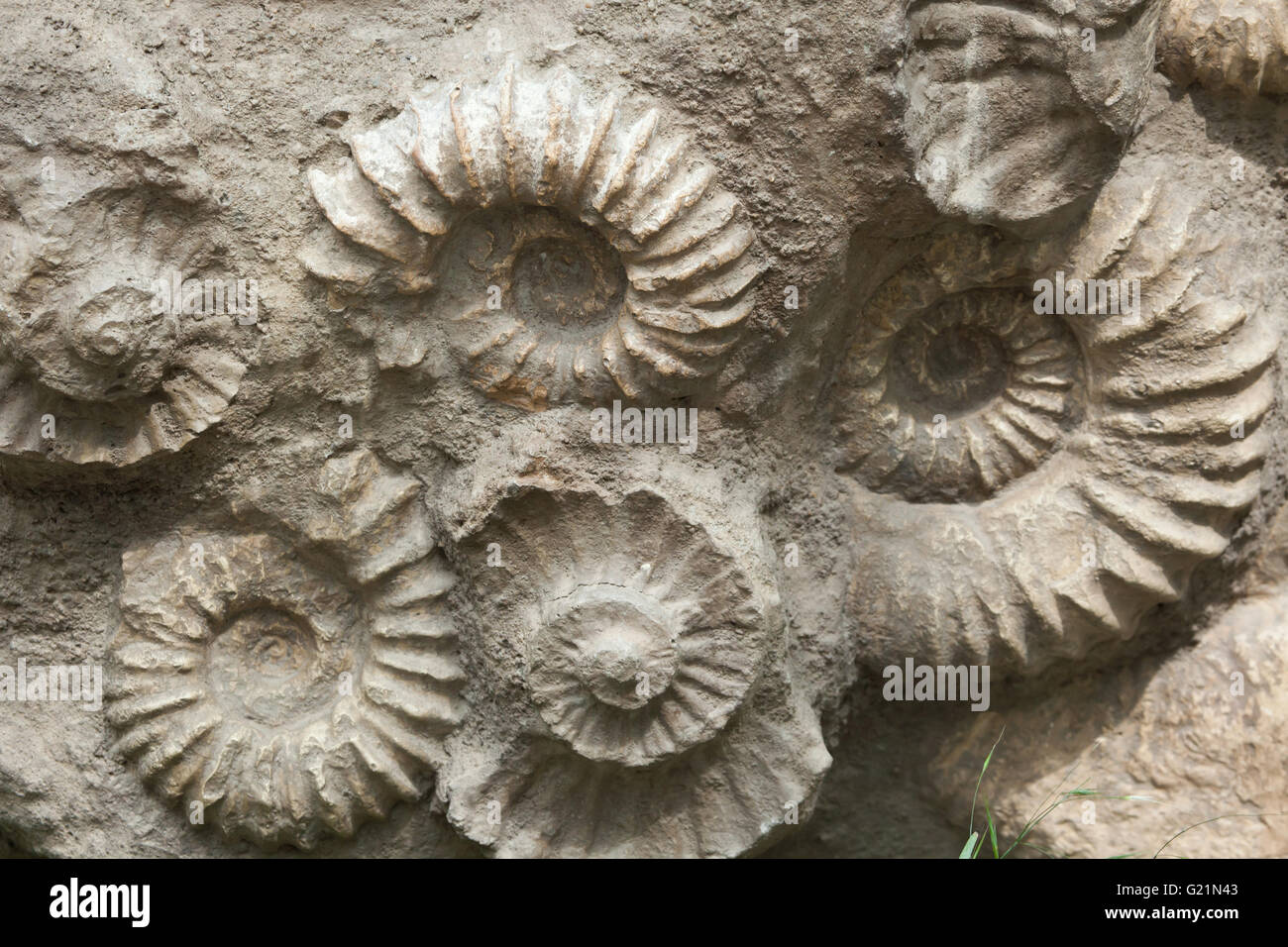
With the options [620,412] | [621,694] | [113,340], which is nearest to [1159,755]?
[621,694]

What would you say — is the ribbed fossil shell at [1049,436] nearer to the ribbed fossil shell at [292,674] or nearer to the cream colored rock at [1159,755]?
the cream colored rock at [1159,755]

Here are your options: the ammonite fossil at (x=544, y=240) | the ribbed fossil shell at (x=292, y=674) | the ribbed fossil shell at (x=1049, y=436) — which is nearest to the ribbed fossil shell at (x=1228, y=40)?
the ribbed fossil shell at (x=1049, y=436)

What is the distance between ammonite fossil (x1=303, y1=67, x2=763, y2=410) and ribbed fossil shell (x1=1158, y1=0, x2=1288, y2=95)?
24.2 inches

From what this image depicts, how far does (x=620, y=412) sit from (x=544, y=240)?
0.69 ft

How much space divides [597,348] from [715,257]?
172 millimetres

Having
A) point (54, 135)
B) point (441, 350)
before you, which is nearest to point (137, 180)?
point (54, 135)

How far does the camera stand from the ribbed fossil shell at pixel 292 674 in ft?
5.89

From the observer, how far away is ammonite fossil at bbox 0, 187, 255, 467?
160 centimetres

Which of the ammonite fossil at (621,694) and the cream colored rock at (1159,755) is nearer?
the ammonite fossil at (621,694)

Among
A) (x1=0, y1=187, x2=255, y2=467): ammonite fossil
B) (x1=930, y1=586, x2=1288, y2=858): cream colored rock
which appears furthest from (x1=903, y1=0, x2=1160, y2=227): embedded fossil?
(x1=0, y1=187, x2=255, y2=467): ammonite fossil

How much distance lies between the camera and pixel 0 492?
1.83m

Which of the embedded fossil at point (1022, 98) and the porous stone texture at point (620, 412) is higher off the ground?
the embedded fossil at point (1022, 98)

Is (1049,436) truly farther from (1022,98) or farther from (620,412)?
(620,412)

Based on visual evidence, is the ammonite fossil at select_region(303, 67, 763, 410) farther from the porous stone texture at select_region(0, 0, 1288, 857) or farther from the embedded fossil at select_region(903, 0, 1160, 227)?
the embedded fossil at select_region(903, 0, 1160, 227)
